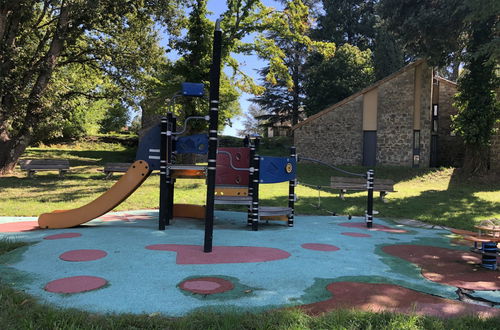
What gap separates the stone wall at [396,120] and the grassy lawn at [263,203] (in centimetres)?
132

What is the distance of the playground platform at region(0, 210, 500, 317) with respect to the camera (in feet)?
12.1

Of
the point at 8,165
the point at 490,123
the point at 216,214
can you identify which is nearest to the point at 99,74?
the point at 8,165

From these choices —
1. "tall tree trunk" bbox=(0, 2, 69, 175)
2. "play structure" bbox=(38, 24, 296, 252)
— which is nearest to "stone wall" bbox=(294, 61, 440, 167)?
"tall tree trunk" bbox=(0, 2, 69, 175)


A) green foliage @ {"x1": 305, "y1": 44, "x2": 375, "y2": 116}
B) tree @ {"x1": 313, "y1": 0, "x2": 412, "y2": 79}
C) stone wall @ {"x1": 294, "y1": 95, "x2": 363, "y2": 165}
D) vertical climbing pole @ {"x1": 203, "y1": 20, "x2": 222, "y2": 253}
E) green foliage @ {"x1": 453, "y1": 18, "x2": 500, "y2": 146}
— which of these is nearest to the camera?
vertical climbing pole @ {"x1": 203, "y1": 20, "x2": 222, "y2": 253}

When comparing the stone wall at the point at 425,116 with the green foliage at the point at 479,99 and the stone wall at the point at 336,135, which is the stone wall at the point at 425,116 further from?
the green foliage at the point at 479,99

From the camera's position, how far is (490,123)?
17906 mm

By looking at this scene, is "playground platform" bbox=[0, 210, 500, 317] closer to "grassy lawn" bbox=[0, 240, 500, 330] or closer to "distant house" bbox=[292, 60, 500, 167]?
"grassy lawn" bbox=[0, 240, 500, 330]

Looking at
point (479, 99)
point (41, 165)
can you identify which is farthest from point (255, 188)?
point (479, 99)

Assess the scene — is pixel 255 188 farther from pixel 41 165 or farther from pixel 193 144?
pixel 41 165

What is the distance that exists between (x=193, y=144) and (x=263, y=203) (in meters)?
5.04

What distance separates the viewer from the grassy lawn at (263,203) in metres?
3.06

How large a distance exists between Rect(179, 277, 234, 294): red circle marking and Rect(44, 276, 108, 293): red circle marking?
0.89m

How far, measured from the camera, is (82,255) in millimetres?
5262

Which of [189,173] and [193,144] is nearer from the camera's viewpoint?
[193,144]
